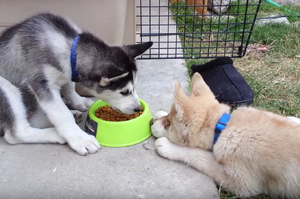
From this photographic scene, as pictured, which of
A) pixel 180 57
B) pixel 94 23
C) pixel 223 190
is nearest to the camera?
pixel 223 190

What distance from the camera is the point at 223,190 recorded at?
2.60m

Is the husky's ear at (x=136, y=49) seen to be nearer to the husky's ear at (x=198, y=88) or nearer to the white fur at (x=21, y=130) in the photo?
the husky's ear at (x=198, y=88)

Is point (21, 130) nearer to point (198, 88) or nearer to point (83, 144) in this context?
point (83, 144)

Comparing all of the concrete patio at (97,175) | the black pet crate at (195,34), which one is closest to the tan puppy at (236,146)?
the concrete patio at (97,175)

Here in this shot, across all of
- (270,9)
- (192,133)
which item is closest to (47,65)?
(192,133)

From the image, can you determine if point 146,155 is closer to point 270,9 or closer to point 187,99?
point 187,99

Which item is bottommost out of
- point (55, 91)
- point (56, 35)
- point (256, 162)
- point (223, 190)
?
point (223, 190)

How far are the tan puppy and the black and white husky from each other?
0.48 metres

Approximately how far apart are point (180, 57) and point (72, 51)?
2132 mm

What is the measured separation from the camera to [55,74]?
2852 millimetres

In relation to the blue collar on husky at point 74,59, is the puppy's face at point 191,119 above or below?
below

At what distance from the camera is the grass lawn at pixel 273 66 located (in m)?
3.74

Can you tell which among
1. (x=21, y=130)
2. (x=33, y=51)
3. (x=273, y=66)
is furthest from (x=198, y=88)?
(x=273, y=66)

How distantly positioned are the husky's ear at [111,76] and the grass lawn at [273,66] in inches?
48.6
